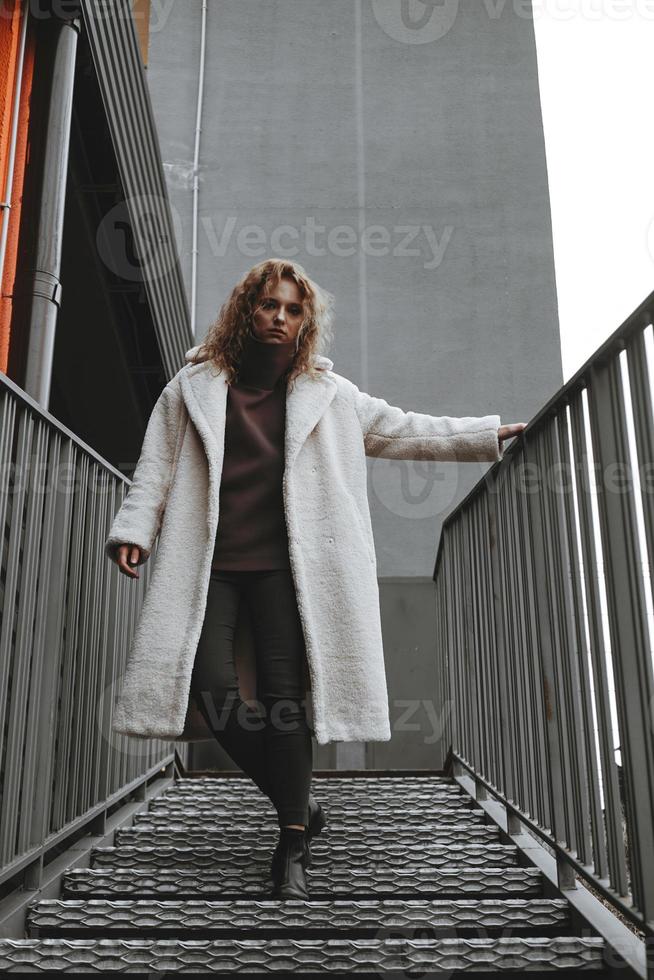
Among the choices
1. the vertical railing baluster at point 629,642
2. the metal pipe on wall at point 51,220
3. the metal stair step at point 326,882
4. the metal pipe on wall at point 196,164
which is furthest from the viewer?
the metal pipe on wall at point 196,164

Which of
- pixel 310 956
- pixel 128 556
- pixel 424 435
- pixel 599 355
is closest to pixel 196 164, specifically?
pixel 424 435

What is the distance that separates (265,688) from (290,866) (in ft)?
1.20

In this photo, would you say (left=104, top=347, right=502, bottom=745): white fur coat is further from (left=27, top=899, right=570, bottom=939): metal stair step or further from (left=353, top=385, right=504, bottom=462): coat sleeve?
(left=27, top=899, right=570, bottom=939): metal stair step

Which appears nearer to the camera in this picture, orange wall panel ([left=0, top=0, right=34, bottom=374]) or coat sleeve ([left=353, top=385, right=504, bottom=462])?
coat sleeve ([left=353, top=385, right=504, bottom=462])

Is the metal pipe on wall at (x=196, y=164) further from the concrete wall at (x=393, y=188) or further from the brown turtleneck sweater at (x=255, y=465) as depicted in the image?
the brown turtleneck sweater at (x=255, y=465)

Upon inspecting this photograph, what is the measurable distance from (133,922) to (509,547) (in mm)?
1275

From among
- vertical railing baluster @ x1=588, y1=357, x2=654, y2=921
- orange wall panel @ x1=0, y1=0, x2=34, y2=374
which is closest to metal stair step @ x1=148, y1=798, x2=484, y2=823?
vertical railing baluster @ x1=588, y1=357, x2=654, y2=921

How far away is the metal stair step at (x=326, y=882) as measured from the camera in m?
2.00

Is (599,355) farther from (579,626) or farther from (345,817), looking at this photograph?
(345,817)

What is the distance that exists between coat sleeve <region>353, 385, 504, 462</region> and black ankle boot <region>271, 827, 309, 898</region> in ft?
3.18

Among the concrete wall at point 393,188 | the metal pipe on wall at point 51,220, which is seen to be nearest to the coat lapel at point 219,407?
the metal pipe on wall at point 51,220

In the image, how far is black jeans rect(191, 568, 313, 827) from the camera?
2010 mm

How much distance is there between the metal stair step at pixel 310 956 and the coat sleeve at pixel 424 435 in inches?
45.9

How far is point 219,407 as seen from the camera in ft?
7.44
